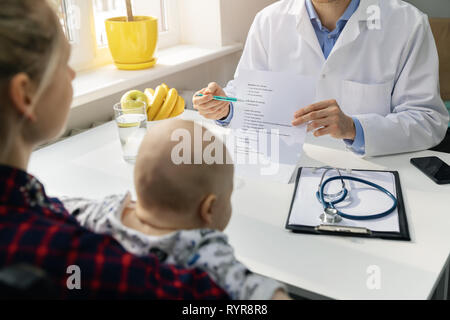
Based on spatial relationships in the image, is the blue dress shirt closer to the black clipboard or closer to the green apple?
the green apple

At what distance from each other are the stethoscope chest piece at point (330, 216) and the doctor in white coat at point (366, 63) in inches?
15.1

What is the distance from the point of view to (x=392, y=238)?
0.98 meters

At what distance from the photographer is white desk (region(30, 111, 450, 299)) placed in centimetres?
87

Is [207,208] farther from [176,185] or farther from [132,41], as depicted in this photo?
[132,41]

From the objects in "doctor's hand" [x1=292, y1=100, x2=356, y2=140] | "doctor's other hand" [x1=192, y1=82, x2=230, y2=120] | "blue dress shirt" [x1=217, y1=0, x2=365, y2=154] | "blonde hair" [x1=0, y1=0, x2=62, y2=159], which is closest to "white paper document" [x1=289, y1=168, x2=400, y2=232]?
"doctor's hand" [x1=292, y1=100, x2=356, y2=140]

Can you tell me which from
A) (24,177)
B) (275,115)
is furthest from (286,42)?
(24,177)

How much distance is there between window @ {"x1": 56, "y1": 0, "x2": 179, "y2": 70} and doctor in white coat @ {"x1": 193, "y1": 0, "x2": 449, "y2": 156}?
70 centimetres

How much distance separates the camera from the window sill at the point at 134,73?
5.82 ft

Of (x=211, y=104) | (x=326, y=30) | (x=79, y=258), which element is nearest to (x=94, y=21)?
(x=211, y=104)

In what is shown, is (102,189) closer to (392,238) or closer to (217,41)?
→ (392,238)

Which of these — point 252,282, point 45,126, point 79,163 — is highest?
point 45,126

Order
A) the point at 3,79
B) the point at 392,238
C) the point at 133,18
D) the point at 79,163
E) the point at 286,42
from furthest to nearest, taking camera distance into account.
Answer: the point at 133,18, the point at 286,42, the point at 79,163, the point at 392,238, the point at 3,79

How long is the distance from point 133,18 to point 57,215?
1.43 m

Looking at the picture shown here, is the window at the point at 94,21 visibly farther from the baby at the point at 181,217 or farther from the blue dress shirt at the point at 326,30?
the baby at the point at 181,217
